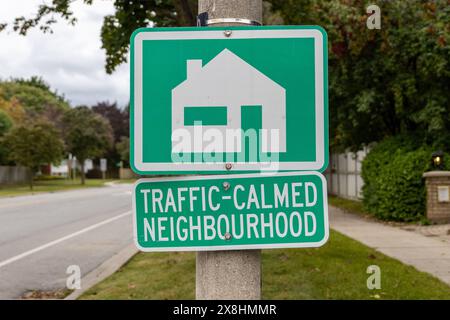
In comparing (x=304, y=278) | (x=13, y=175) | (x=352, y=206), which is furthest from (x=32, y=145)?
(x=304, y=278)

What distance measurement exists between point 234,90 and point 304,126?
244 millimetres

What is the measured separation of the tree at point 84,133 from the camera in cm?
5847

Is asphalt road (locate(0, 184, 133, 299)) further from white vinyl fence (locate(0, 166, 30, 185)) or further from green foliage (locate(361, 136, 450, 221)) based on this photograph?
white vinyl fence (locate(0, 166, 30, 185))

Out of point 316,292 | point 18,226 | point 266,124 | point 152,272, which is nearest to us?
point 266,124

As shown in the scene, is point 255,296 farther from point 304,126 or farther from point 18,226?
point 18,226

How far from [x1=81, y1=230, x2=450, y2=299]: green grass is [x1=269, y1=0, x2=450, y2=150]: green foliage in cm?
519

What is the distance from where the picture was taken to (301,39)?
1.93 metres

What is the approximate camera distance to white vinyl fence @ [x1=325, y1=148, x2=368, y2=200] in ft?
71.8

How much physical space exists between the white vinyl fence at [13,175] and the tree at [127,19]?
151 feet

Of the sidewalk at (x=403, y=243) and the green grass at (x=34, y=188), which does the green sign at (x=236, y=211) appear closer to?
the sidewalk at (x=403, y=243)

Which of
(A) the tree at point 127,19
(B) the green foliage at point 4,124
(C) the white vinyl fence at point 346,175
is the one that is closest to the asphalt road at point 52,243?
(A) the tree at point 127,19

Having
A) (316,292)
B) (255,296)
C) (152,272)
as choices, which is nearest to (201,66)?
(255,296)

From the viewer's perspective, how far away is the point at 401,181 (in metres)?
14.0

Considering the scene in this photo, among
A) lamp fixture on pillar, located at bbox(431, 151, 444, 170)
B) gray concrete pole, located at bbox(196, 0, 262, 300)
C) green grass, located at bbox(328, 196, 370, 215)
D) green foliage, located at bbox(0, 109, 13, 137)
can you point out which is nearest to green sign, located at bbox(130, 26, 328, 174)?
gray concrete pole, located at bbox(196, 0, 262, 300)
